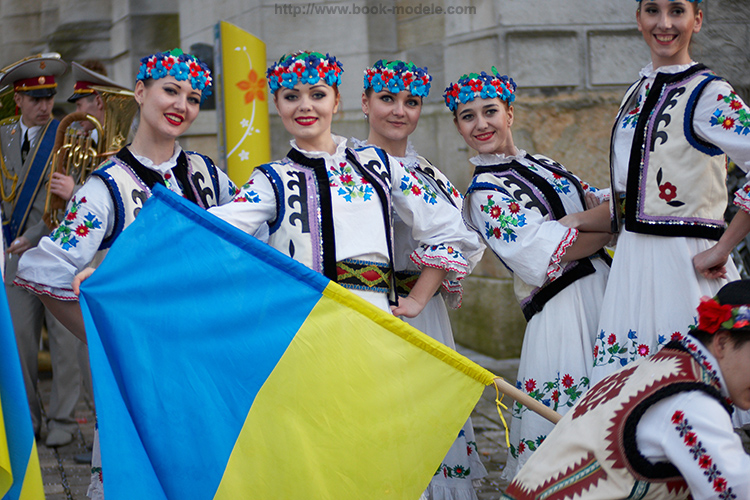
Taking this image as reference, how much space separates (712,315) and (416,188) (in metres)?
1.47

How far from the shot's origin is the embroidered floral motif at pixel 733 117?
2.97m

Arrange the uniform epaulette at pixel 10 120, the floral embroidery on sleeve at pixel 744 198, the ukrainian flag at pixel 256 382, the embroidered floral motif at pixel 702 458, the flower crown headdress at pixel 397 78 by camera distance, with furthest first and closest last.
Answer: the uniform epaulette at pixel 10 120 < the flower crown headdress at pixel 397 78 < the floral embroidery on sleeve at pixel 744 198 < the ukrainian flag at pixel 256 382 < the embroidered floral motif at pixel 702 458

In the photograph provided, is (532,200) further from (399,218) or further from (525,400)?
(525,400)

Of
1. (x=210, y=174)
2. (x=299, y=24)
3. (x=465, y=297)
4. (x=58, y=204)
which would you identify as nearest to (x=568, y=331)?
(x=210, y=174)

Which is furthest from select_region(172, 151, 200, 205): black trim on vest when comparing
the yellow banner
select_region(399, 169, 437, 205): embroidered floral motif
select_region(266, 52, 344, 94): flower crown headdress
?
the yellow banner

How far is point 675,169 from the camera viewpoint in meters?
3.10

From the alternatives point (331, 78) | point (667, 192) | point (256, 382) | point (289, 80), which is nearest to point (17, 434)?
point (256, 382)

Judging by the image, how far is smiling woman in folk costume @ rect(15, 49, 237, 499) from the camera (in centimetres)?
315

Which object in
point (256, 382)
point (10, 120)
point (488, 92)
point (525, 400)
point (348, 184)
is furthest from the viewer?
point (10, 120)

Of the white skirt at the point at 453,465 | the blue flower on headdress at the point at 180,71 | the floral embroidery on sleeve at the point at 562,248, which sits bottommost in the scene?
the white skirt at the point at 453,465

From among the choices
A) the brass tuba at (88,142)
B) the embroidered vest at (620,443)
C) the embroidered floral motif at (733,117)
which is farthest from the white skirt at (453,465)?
the brass tuba at (88,142)

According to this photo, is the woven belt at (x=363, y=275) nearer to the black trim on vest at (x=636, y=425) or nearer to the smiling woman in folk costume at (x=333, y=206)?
the smiling woman in folk costume at (x=333, y=206)

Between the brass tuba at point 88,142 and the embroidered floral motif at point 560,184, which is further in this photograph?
the brass tuba at point 88,142

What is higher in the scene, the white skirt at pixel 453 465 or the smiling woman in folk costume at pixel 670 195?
the smiling woman in folk costume at pixel 670 195
